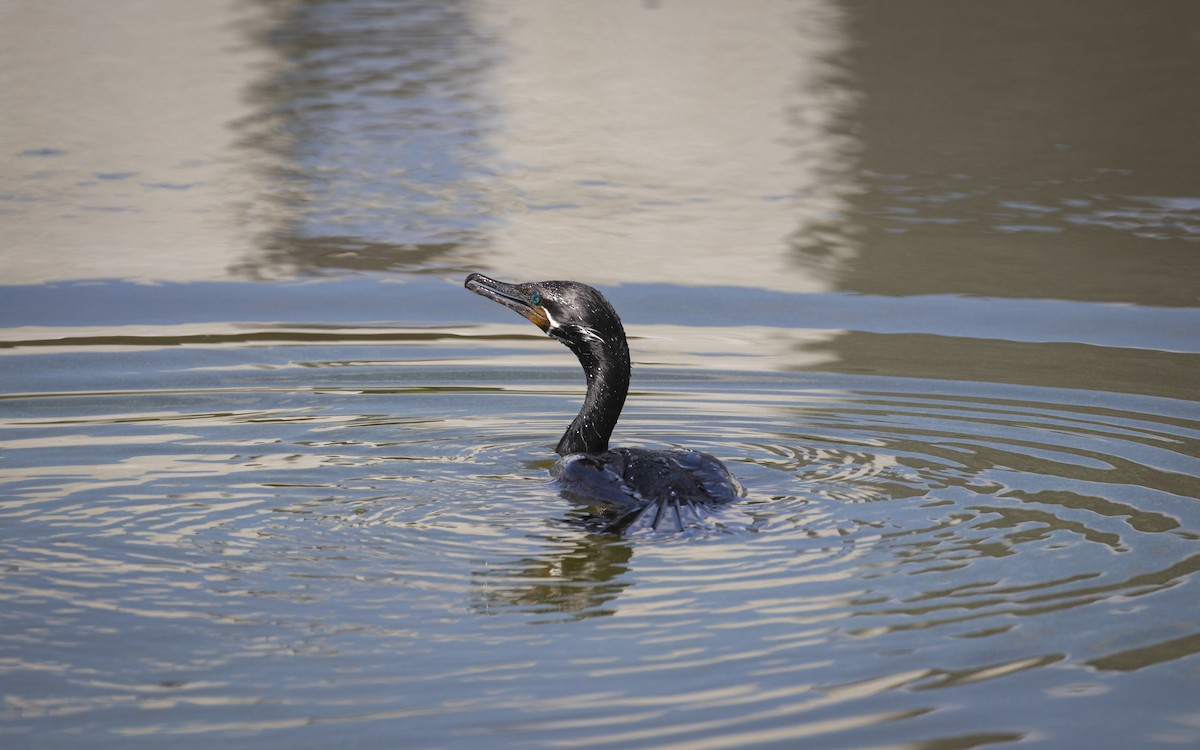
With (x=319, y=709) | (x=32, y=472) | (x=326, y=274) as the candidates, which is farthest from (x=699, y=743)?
(x=326, y=274)

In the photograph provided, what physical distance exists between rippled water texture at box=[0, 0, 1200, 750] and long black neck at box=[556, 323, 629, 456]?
9.8 inches

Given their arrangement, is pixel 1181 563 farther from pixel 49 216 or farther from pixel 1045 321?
pixel 49 216

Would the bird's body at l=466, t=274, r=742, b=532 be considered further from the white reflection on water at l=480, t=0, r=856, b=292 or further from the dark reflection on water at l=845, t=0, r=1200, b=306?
the dark reflection on water at l=845, t=0, r=1200, b=306

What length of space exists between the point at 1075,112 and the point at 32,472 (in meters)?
12.1

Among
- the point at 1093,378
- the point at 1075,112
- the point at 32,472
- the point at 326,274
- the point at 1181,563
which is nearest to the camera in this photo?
the point at 1181,563

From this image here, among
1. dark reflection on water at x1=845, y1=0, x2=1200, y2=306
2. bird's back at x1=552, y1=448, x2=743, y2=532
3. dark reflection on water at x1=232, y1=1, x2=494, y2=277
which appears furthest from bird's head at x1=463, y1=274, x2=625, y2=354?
dark reflection on water at x1=845, y1=0, x2=1200, y2=306

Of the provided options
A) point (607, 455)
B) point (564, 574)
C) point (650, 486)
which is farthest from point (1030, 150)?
point (564, 574)

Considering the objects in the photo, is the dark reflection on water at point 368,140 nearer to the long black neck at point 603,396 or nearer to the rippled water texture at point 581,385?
the rippled water texture at point 581,385

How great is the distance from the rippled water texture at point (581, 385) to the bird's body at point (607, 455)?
6.9 inches

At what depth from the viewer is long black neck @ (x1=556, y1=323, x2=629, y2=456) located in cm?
759

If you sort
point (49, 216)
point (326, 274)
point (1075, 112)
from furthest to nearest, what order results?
point (1075, 112)
point (49, 216)
point (326, 274)

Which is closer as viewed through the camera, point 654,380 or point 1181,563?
point 1181,563

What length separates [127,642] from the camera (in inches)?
210

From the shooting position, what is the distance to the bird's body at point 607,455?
22.1 feet
